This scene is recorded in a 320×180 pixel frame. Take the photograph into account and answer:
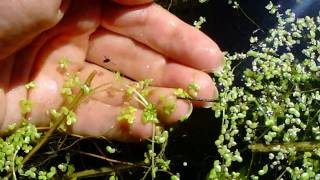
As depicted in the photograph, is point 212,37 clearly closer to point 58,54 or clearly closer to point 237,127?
point 237,127

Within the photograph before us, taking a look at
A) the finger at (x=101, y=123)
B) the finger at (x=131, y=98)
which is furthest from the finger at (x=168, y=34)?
the finger at (x=101, y=123)

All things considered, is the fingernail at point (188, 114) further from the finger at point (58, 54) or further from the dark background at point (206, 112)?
the finger at point (58, 54)

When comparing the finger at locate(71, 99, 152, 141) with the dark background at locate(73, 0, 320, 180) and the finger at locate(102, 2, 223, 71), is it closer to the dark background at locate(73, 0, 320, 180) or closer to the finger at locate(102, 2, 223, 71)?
the dark background at locate(73, 0, 320, 180)

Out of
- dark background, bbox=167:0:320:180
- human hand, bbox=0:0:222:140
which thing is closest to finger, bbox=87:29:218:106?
human hand, bbox=0:0:222:140

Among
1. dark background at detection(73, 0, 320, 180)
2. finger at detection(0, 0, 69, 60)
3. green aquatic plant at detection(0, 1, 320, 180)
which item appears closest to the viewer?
finger at detection(0, 0, 69, 60)

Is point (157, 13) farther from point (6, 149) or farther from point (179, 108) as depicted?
point (6, 149)

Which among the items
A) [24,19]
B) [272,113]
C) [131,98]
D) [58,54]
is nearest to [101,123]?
[131,98]

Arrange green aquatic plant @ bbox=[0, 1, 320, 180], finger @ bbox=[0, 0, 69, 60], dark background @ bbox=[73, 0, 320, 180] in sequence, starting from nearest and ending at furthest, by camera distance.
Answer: finger @ bbox=[0, 0, 69, 60]
green aquatic plant @ bbox=[0, 1, 320, 180]
dark background @ bbox=[73, 0, 320, 180]
